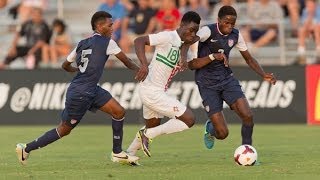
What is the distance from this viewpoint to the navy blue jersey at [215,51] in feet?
45.7

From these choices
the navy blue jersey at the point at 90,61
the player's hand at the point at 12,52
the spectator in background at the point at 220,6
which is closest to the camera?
the navy blue jersey at the point at 90,61

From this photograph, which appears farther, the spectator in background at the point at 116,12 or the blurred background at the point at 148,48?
the spectator in background at the point at 116,12

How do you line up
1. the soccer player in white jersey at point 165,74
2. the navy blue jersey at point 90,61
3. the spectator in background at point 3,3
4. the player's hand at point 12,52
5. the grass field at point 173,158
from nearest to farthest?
1. the grass field at point 173,158
2. the navy blue jersey at point 90,61
3. the soccer player in white jersey at point 165,74
4. the player's hand at point 12,52
5. the spectator in background at point 3,3

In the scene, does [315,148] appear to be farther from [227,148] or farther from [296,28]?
[296,28]

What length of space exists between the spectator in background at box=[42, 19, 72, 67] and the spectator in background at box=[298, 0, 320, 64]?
19.7 feet

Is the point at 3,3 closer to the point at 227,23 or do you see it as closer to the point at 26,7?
the point at 26,7

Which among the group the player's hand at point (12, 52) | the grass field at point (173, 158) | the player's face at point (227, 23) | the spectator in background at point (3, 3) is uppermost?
the spectator in background at point (3, 3)

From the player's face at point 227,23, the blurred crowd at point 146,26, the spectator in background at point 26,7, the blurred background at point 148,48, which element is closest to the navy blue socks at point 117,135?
the player's face at point 227,23

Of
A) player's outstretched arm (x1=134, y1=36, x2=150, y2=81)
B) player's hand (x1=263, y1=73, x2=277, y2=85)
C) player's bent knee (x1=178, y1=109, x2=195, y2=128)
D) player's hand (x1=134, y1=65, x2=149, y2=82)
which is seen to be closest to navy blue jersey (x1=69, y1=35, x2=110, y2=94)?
player's outstretched arm (x1=134, y1=36, x2=150, y2=81)

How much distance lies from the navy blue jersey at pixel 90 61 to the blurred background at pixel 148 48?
992cm

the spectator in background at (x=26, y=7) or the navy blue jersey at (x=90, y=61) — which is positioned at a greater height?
the spectator in background at (x=26, y=7)

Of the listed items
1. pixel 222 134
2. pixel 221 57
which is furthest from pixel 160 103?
pixel 222 134

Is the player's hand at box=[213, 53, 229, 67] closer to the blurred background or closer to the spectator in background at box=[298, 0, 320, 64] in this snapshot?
the blurred background

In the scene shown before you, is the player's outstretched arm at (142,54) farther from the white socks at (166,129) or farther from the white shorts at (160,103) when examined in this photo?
the white socks at (166,129)
